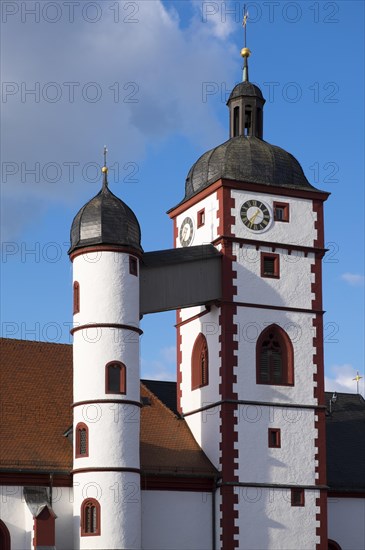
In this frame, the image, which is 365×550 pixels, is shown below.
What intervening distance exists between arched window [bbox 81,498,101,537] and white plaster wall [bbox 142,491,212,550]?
2.34 metres

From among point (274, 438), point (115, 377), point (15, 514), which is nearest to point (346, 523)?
point (274, 438)

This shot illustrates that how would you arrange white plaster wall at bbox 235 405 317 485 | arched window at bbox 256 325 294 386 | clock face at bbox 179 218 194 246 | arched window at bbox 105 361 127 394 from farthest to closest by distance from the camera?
clock face at bbox 179 218 194 246
arched window at bbox 256 325 294 386
white plaster wall at bbox 235 405 317 485
arched window at bbox 105 361 127 394

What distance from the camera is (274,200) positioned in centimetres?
4788

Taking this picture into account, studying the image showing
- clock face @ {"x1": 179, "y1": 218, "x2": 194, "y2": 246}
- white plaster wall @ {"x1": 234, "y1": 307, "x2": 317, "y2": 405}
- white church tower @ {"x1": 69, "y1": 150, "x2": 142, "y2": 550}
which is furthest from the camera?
clock face @ {"x1": 179, "y1": 218, "x2": 194, "y2": 246}

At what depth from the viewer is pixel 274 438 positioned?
151 feet

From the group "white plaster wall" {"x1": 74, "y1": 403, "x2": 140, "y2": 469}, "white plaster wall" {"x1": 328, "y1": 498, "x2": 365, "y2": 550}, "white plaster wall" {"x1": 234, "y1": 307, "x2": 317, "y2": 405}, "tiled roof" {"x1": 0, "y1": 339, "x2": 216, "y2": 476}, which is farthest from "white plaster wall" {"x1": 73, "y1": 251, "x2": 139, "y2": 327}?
"white plaster wall" {"x1": 328, "y1": 498, "x2": 365, "y2": 550}

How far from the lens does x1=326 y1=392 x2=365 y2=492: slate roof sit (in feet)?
163

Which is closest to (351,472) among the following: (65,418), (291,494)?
(291,494)

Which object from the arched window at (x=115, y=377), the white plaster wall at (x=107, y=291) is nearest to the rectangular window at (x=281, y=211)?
the white plaster wall at (x=107, y=291)

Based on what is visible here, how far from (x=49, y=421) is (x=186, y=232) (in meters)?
9.33

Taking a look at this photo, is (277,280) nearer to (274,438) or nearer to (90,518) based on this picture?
(274,438)

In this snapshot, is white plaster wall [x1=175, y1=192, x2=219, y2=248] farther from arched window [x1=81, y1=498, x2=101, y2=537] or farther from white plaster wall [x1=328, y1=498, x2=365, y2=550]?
arched window [x1=81, y1=498, x2=101, y2=537]

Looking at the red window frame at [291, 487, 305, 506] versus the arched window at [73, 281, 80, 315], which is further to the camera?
→ the red window frame at [291, 487, 305, 506]

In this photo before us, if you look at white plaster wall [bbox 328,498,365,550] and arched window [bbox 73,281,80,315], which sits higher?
arched window [bbox 73,281,80,315]
